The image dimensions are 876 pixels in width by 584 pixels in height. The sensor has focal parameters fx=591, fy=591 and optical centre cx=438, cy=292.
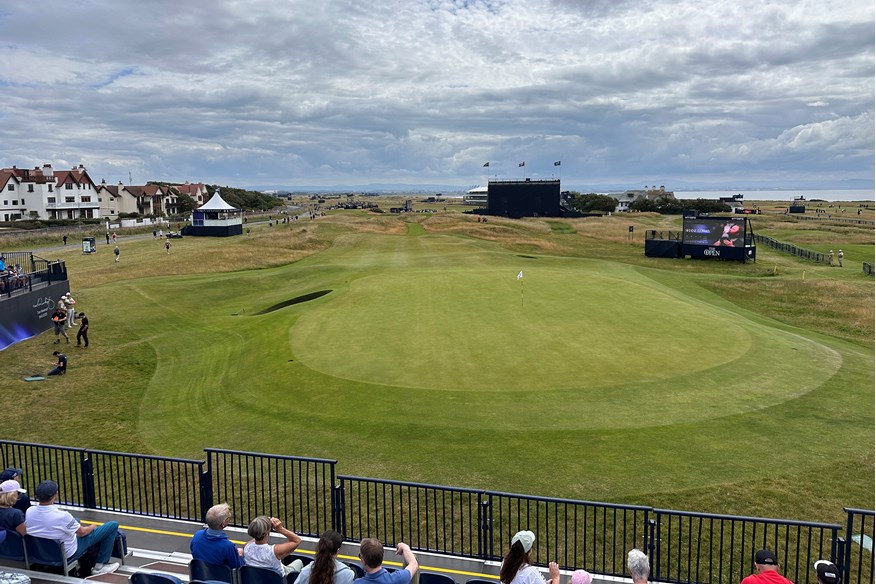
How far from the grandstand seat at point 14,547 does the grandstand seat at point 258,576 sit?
3.50 m

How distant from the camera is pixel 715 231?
58.4 m

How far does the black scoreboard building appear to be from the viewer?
121 metres

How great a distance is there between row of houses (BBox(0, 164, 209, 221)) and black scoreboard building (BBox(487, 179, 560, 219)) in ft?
255

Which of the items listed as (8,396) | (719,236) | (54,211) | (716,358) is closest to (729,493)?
(716,358)

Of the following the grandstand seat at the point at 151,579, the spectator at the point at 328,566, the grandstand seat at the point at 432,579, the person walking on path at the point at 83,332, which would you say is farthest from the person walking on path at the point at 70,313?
the grandstand seat at the point at 432,579

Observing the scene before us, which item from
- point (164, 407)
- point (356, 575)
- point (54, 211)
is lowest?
point (164, 407)

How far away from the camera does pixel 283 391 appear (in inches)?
752

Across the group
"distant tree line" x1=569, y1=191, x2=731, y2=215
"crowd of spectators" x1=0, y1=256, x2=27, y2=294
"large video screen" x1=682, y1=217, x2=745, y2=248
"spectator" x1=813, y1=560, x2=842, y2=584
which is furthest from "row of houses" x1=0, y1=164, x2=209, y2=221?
"spectator" x1=813, y1=560, x2=842, y2=584

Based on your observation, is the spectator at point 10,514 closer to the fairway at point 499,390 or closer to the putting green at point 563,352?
the fairway at point 499,390

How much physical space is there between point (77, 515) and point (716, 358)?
19.7 m

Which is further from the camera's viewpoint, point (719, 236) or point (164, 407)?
point (719, 236)

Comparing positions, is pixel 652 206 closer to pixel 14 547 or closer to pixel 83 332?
pixel 83 332

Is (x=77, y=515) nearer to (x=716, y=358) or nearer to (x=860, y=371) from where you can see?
(x=716, y=358)

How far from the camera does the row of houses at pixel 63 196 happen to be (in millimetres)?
106625
